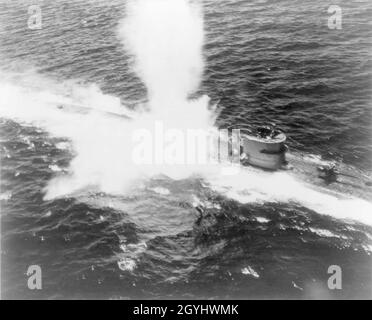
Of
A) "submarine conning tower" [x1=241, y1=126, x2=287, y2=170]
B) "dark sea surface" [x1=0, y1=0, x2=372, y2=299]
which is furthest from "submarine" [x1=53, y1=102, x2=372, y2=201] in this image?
"dark sea surface" [x1=0, y1=0, x2=372, y2=299]

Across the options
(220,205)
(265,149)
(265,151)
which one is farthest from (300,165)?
(220,205)

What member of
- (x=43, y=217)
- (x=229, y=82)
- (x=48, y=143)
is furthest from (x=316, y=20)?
(x=43, y=217)

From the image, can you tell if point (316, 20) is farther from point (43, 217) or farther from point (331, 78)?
point (43, 217)

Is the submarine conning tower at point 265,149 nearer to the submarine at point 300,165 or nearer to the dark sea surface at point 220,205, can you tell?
the submarine at point 300,165

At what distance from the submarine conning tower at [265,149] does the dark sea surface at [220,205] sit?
496cm

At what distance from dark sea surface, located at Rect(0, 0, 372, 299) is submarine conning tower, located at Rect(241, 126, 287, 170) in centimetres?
496

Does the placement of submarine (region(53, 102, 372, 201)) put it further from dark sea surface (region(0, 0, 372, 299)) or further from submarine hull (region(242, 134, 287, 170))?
dark sea surface (region(0, 0, 372, 299))

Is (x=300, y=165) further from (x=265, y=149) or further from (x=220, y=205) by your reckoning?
(x=220, y=205)

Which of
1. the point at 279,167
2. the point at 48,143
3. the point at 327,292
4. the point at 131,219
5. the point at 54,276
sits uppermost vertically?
the point at 48,143

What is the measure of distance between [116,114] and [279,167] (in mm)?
28010

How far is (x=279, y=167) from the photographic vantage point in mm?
47719

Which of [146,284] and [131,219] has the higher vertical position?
[131,219]

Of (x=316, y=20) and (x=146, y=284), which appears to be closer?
(x=146, y=284)

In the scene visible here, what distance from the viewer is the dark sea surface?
35125mm
